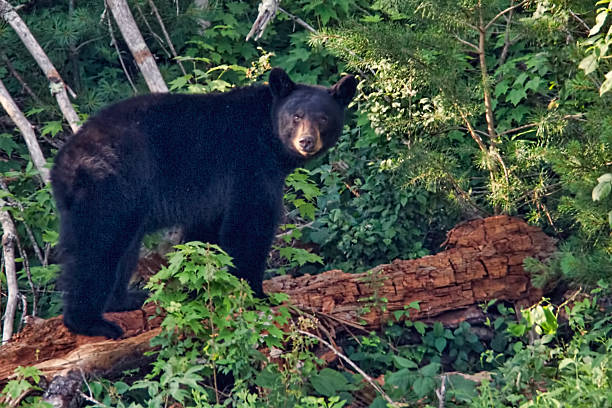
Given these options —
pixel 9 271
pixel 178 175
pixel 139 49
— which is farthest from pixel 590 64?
pixel 9 271

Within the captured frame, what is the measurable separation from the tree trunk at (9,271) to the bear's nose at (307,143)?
2378 mm

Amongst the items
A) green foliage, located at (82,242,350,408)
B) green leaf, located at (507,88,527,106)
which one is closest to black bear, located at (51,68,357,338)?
green foliage, located at (82,242,350,408)

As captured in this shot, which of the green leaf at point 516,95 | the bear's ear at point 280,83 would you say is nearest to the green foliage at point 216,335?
the bear's ear at point 280,83

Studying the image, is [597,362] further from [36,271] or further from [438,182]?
[36,271]

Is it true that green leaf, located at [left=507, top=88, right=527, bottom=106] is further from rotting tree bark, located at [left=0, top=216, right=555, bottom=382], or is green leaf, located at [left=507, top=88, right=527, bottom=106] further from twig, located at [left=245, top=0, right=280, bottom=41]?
twig, located at [left=245, top=0, right=280, bottom=41]

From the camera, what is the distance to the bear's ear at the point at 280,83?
5.73 m

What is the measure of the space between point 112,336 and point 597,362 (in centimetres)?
289

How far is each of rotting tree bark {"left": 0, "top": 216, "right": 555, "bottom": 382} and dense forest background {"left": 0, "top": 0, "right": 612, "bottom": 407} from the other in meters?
0.15

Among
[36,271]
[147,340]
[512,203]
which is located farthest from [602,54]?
[36,271]

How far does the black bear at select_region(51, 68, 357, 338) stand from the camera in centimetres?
503

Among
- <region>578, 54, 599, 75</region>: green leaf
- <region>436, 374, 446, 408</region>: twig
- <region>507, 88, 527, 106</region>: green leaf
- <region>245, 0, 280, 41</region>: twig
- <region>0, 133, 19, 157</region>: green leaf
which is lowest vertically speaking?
<region>436, 374, 446, 408</region>: twig

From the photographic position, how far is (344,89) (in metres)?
6.02

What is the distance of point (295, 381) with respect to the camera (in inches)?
170

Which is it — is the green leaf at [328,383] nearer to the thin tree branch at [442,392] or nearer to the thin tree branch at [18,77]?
the thin tree branch at [442,392]
